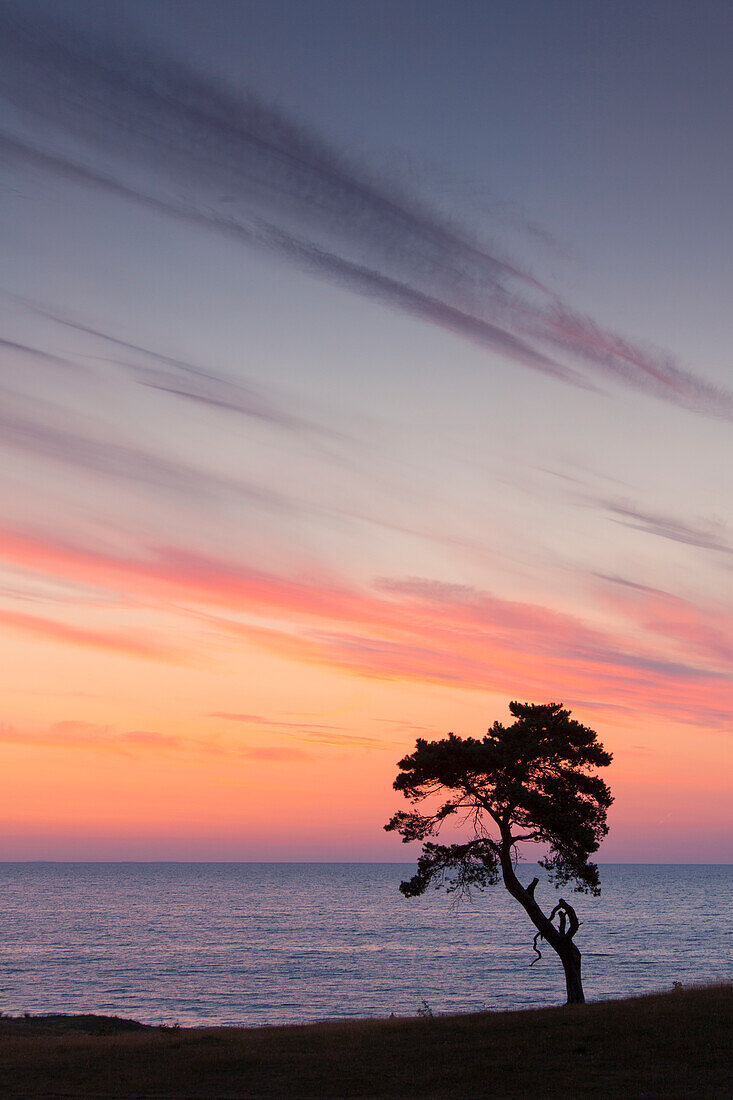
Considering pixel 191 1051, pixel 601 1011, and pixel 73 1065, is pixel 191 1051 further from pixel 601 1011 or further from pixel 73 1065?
pixel 601 1011

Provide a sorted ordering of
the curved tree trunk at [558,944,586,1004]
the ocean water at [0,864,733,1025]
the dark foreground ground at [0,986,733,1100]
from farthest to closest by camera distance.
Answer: the ocean water at [0,864,733,1025] < the curved tree trunk at [558,944,586,1004] < the dark foreground ground at [0,986,733,1100]

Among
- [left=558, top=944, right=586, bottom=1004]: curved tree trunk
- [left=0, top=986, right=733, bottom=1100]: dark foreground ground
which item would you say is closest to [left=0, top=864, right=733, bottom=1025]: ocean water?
[left=558, top=944, right=586, bottom=1004]: curved tree trunk

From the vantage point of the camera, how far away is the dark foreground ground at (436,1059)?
21891mm

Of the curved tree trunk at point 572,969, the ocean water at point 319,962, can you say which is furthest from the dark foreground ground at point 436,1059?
the ocean water at point 319,962

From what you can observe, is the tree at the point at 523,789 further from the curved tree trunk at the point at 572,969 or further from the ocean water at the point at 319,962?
the ocean water at the point at 319,962

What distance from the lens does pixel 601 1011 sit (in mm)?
29938

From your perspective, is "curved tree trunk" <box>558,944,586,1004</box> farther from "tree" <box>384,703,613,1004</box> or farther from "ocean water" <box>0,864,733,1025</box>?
"ocean water" <box>0,864,733,1025</box>

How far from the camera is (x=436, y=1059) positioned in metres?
25.5

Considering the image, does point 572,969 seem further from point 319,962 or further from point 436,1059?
point 319,962

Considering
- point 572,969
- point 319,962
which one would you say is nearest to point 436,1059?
point 572,969

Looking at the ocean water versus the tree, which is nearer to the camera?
the tree

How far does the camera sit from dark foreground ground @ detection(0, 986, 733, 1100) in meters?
21.9

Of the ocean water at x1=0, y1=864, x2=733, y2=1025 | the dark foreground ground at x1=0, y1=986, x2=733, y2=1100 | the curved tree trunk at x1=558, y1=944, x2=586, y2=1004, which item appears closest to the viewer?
the dark foreground ground at x1=0, y1=986, x2=733, y2=1100

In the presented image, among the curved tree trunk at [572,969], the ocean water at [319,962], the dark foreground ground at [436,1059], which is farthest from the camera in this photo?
the ocean water at [319,962]
